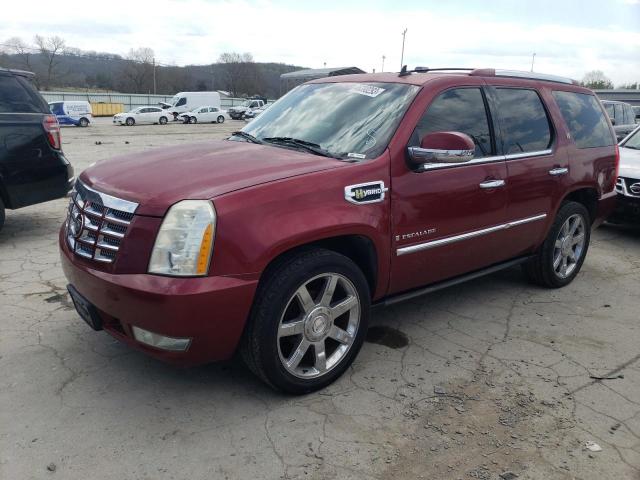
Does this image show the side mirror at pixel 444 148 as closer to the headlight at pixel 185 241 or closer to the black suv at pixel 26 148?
the headlight at pixel 185 241

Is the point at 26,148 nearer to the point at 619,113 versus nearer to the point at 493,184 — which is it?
the point at 493,184

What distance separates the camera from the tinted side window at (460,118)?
Answer: 137 inches

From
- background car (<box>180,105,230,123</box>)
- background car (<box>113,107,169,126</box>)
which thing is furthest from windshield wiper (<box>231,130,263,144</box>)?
background car (<box>180,105,230,123</box>)

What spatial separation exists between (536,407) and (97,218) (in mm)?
2657

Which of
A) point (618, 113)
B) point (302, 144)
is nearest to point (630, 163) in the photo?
point (302, 144)

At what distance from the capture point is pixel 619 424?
288cm

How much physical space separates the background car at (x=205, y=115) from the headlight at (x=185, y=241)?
40.7 metres

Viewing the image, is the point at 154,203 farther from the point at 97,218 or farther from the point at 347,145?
the point at 347,145

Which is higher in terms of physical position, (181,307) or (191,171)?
(191,171)

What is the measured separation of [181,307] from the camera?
2512mm

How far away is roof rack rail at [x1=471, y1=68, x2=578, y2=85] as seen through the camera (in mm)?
4064

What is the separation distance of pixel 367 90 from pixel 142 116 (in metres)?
37.7

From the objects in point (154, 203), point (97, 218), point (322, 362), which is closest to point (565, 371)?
point (322, 362)

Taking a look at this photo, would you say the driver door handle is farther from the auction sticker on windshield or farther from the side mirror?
the auction sticker on windshield
